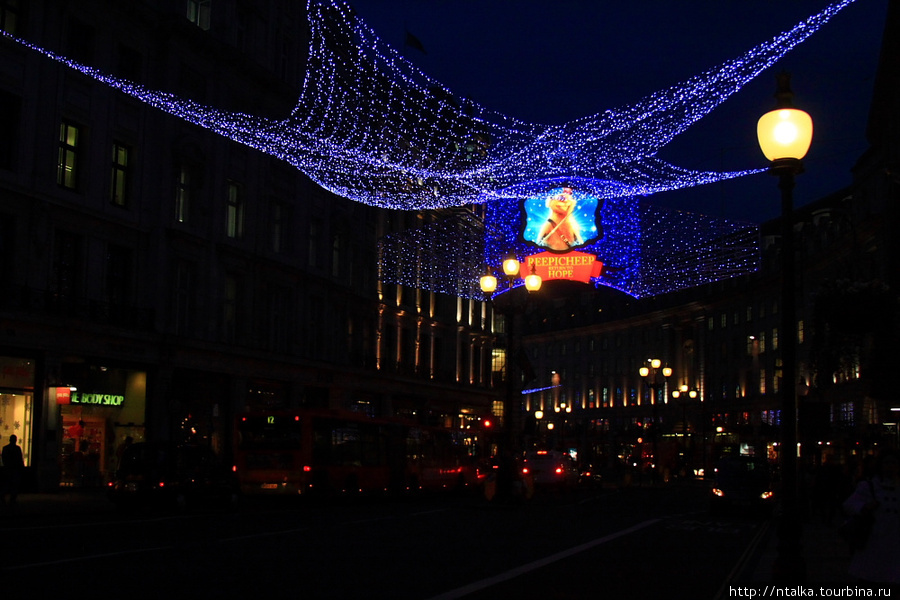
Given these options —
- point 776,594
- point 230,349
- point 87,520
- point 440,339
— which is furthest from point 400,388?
point 776,594

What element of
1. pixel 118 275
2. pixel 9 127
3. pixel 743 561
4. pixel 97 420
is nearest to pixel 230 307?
pixel 118 275

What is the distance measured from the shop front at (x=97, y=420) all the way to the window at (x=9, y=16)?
408 inches

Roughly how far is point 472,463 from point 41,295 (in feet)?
65.2

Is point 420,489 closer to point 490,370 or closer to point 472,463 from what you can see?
point 472,463

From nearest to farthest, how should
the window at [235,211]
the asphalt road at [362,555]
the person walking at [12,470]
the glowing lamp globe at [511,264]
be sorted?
the asphalt road at [362,555] < the person walking at [12,470] < the glowing lamp globe at [511,264] < the window at [235,211]

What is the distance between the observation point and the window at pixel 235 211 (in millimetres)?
43219

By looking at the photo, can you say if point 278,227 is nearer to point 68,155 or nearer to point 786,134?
point 68,155

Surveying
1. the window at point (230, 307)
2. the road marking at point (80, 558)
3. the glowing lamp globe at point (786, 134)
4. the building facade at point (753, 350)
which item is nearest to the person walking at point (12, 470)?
the road marking at point (80, 558)

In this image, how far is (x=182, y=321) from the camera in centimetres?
3959

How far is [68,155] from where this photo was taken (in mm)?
34531

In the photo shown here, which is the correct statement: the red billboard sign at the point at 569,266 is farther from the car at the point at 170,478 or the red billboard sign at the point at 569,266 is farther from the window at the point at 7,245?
the window at the point at 7,245

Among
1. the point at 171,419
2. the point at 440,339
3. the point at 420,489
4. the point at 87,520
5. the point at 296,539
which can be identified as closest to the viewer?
the point at 296,539

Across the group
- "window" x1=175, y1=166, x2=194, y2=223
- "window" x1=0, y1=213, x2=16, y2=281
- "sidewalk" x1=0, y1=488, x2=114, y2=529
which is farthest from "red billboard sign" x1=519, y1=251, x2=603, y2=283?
"window" x1=0, y1=213, x2=16, y2=281

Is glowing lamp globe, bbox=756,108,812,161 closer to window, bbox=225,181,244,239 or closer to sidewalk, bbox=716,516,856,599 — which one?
sidewalk, bbox=716,516,856,599
